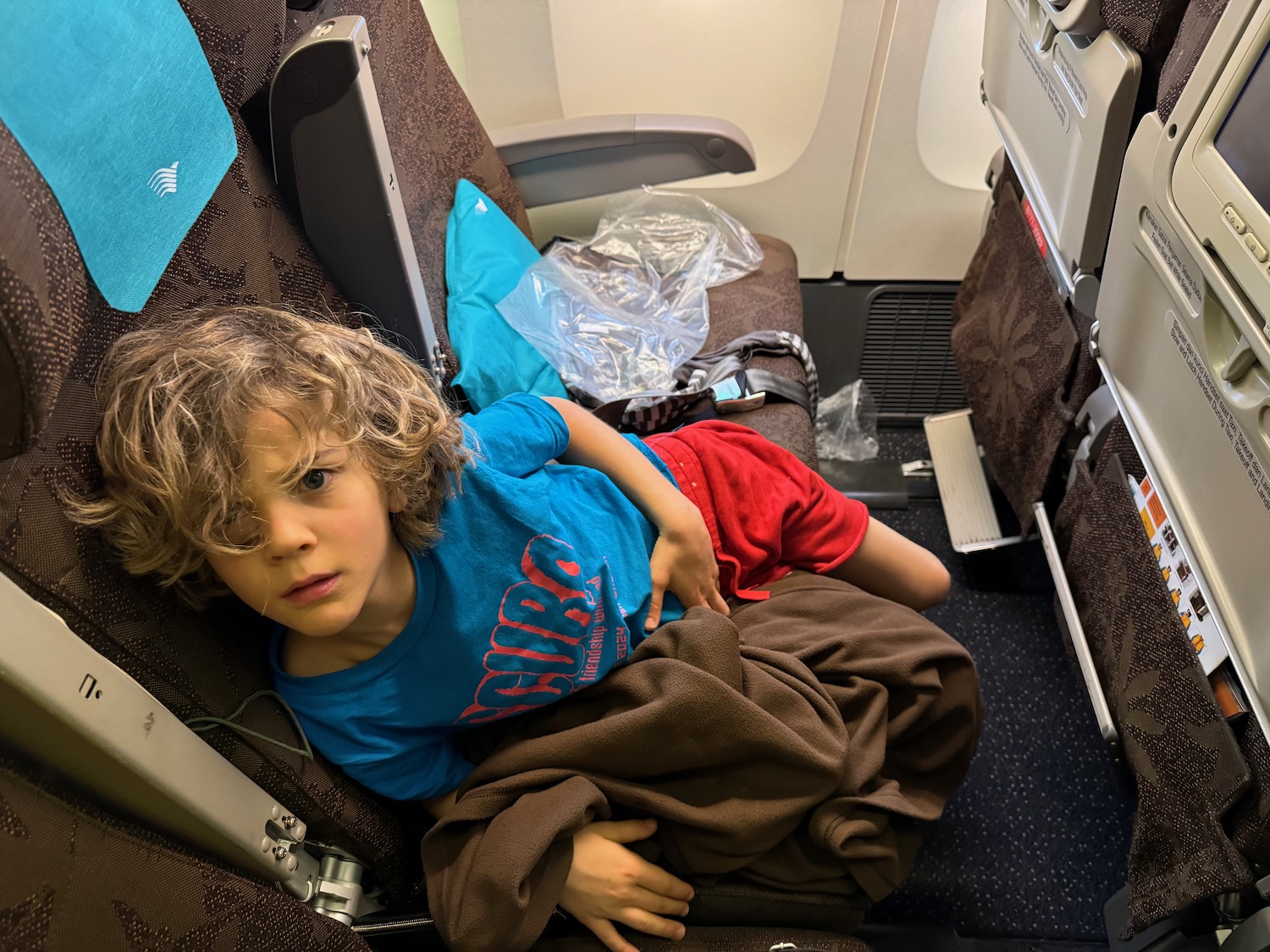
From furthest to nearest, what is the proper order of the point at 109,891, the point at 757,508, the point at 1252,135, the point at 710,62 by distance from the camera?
the point at 710,62 → the point at 757,508 → the point at 1252,135 → the point at 109,891

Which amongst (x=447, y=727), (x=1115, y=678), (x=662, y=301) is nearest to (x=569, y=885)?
(x=447, y=727)

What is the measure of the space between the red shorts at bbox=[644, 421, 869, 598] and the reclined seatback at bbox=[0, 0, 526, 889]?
546 mm

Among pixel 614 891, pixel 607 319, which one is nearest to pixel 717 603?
pixel 614 891

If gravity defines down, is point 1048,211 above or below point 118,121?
below

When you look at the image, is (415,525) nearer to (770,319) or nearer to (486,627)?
(486,627)

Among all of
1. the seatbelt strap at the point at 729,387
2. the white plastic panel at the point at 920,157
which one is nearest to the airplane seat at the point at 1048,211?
the white plastic panel at the point at 920,157

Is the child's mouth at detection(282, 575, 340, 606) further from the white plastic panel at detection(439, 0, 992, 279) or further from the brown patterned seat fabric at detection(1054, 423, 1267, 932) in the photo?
the white plastic panel at detection(439, 0, 992, 279)

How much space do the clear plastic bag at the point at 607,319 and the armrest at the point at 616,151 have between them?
0.50ft

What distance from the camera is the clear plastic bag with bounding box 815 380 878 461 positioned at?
2.33m

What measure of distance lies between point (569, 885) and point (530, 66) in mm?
1642

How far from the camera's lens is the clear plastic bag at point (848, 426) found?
2330mm

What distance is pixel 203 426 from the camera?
79cm

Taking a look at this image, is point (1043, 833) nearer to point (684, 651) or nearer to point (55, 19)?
point (684, 651)

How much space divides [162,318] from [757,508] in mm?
792
